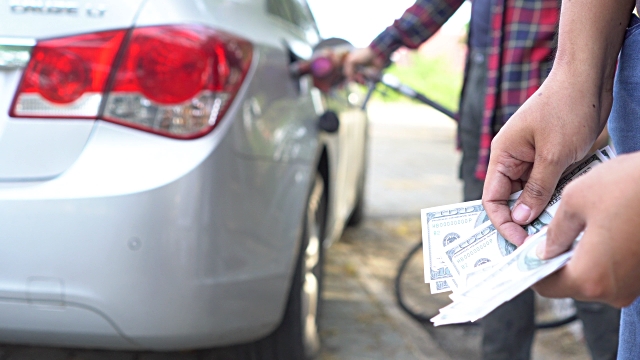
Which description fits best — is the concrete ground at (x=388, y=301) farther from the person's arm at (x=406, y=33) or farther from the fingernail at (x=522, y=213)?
the fingernail at (x=522, y=213)

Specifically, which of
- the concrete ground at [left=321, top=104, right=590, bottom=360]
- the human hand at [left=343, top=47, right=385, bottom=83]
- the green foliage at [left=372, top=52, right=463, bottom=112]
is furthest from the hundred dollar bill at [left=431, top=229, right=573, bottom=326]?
the green foliage at [left=372, top=52, right=463, bottom=112]

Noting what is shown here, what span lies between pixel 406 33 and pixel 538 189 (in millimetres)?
1763

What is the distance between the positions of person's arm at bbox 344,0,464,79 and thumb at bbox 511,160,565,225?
66.2 inches

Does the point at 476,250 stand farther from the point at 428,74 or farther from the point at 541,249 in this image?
the point at 428,74

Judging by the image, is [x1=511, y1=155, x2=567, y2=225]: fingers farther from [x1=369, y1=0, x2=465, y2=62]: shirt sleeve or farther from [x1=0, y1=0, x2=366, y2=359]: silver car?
[x1=369, y1=0, x2=465, y2=62]: shirt sleeve

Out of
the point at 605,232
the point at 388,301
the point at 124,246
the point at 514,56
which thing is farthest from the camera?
the point at 388,301

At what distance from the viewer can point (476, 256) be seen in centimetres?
119

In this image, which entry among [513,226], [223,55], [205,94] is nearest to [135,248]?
[205,94]

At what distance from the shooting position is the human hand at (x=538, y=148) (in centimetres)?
117

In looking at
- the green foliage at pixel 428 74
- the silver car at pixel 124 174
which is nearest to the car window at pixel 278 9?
the silver car at pixel 124 174

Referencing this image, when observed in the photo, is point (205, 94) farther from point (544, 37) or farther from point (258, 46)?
point (544, 37)

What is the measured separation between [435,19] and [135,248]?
1444 millimetres

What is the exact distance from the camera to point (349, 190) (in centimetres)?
448

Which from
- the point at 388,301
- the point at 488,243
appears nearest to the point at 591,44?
the point at 488,243
